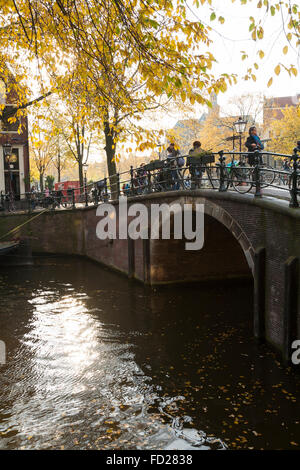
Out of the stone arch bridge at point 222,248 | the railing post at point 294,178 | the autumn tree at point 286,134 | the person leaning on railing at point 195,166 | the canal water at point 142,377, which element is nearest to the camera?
the canal water at point 142,377

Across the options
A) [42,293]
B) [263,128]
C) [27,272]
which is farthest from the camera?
[263,128]

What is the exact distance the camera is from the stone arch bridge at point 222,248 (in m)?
7.35

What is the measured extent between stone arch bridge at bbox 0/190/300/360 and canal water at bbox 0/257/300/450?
3.32 ft

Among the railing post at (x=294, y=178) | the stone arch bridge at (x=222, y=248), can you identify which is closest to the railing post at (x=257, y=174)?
the stone arch bridge at (x=222, y=248)

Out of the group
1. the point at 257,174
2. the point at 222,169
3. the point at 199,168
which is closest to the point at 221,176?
the point at 222,169

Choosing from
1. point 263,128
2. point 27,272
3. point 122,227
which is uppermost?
point 263,128

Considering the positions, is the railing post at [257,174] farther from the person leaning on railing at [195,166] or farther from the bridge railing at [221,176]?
the person leaning on railing at [195,166]

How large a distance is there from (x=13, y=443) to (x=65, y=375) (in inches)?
82.3

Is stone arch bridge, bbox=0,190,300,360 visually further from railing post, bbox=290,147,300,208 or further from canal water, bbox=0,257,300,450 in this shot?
canal water, bbox=0,257,300,450

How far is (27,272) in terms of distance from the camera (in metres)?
17.4

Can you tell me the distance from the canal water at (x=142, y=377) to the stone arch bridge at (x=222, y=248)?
1.01 m
